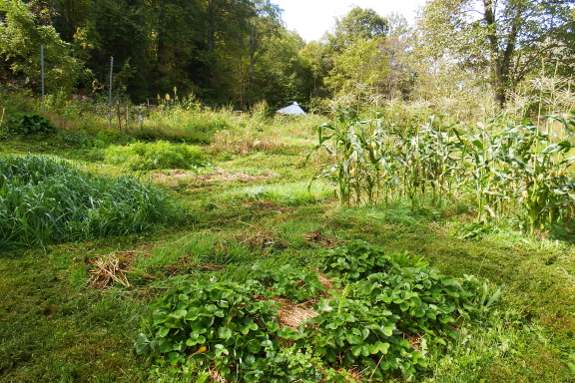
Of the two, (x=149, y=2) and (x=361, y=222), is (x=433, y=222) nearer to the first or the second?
(x=361, y=222)

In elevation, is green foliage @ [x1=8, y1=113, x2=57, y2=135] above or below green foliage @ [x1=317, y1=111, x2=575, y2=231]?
above

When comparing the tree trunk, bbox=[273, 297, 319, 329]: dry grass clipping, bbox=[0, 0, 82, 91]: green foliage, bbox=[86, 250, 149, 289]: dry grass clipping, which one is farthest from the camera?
the tree trunk

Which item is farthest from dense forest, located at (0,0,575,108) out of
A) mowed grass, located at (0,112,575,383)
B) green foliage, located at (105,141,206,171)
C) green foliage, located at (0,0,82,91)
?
green foliage, located at (105,141,206,171)

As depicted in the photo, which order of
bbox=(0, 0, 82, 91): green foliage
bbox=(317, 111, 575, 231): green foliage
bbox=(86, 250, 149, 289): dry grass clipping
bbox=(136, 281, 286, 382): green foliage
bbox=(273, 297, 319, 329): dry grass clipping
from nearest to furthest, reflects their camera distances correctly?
bbox=(136, 281, 286, 382): green foliage
bbox=(273, 297, 319, 329): dry grass clipping
bbox=(86, 250, 149, 289): dry grass clipping
bbox=(317, 111, 575, 231): green foliage
bbox=(0, 0, 82, 91): green foliage

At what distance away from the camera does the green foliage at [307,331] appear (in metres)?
1.36

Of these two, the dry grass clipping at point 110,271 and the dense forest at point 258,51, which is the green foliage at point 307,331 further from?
the dense forest at point 258,51

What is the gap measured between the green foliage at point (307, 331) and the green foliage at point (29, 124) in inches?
292

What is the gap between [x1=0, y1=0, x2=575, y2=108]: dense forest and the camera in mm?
11383

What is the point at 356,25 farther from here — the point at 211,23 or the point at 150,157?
the point at 150,157

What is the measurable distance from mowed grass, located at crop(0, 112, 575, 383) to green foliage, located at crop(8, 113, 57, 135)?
509cm

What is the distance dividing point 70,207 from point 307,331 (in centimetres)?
238

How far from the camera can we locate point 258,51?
31047mm

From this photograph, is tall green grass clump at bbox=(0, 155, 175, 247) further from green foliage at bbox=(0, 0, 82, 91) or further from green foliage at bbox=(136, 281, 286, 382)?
green foliage at bbox=(0, 0, 82, 91)

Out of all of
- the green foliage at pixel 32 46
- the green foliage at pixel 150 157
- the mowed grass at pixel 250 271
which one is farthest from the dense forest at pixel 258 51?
the green foliage at pixel 150 157
